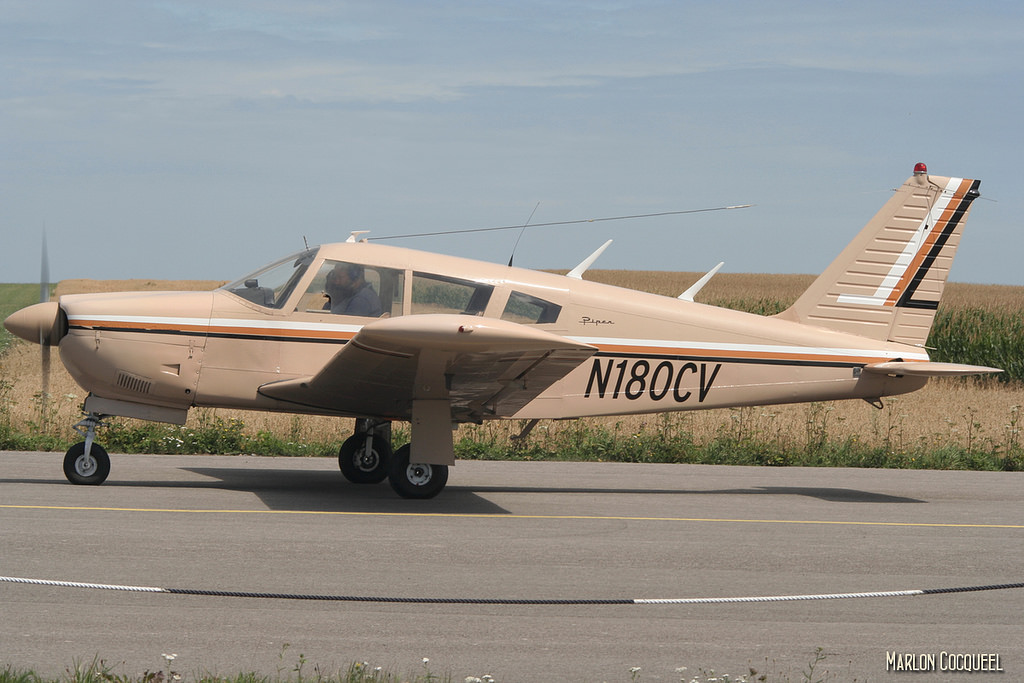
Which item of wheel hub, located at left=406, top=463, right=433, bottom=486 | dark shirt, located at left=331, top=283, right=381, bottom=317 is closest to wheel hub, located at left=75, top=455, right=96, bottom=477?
dark shirt, located at left=331, top=283, right=381, bottom=317

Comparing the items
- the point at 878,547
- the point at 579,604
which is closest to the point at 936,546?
the point at 878,547

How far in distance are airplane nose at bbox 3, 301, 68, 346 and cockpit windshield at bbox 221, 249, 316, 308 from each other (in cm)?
145

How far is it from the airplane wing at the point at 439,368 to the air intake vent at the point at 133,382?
102cm

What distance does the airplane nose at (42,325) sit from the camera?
29.1ft

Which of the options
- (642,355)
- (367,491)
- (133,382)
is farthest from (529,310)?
(133,382)

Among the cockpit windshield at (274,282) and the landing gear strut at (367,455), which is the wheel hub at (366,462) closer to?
the landing gear strut at (367,455)

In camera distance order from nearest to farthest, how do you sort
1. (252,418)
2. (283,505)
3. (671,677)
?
1. (671,677)
2. (283,505)
3. (252,418)

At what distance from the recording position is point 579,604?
5.78 metres

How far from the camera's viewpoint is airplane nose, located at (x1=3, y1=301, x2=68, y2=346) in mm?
8859

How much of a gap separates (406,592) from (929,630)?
2940 millimetres

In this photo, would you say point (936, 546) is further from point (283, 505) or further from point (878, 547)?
point (283, 505)

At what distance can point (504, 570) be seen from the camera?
259 inches

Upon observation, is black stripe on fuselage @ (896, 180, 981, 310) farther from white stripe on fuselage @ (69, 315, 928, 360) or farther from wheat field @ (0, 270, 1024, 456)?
wheat field @ (0, 270, 1024, 456)

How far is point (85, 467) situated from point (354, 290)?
2.92 metres
